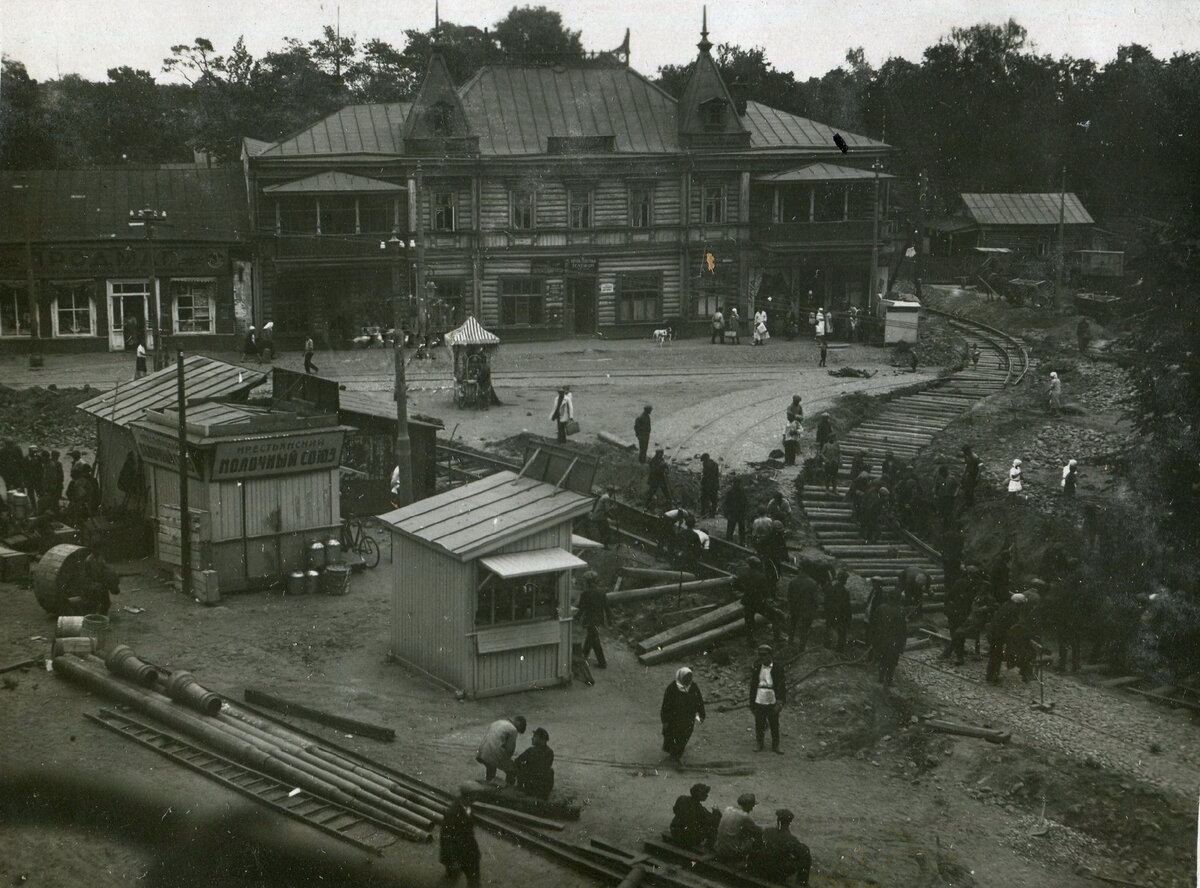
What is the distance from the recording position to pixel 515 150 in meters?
48.1

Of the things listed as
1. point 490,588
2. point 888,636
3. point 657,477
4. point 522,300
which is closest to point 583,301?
point 522,300

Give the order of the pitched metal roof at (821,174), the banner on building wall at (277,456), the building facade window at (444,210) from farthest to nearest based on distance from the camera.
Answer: the pitched metal roof at (821,174) → the building facade window at (444,210) → the banner on building wall at (277,456)

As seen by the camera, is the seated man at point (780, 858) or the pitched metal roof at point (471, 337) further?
the pitched metal roof at point (471, 337)

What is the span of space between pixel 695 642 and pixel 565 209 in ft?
101

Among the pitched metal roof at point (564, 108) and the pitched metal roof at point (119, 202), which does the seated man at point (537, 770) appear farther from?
the pitched metal roof at point (564, 108)

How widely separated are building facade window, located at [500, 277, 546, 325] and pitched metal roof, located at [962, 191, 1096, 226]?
25071mm

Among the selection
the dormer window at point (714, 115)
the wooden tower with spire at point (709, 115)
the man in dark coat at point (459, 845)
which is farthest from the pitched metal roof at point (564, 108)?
the man in dark coat at point (459, 845)

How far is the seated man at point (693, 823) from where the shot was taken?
13188 mm

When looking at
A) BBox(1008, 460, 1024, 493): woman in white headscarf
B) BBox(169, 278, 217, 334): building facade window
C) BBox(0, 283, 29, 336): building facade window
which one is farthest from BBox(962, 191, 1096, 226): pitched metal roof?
BBox(0, 283, 29, 336): building facade window

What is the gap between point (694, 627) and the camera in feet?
70.5

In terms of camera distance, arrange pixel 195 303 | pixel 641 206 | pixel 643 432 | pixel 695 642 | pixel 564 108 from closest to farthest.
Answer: pixel 695 642 → pixel 643 432 → pixel 195 303 → pixel 641 206 → pixel 564 108

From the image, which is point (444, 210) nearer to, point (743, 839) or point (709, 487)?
point (709, 487)

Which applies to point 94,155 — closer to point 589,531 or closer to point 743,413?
point 743,413

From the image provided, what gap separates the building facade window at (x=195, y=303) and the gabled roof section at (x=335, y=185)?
14.8 ft
